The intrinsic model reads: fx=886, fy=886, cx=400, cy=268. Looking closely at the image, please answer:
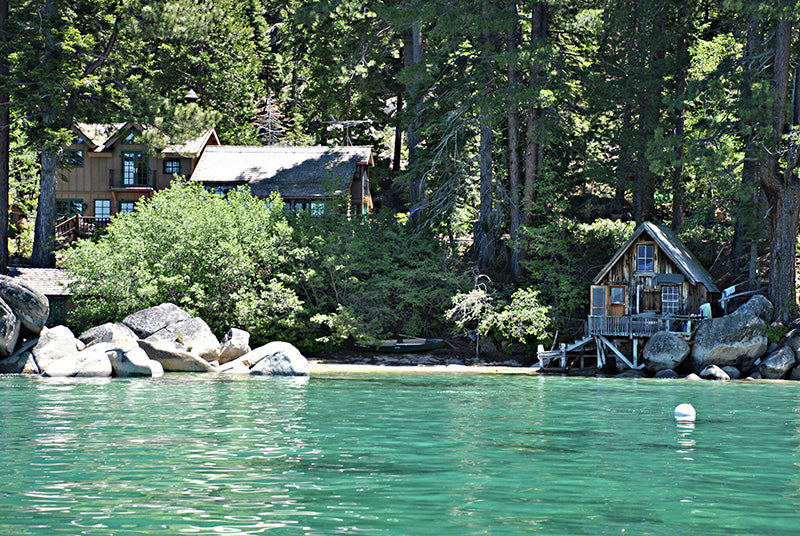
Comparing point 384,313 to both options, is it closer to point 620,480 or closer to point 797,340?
point 797,340

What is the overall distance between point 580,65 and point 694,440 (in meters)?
27.2

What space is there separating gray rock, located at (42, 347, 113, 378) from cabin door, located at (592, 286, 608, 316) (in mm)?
19069

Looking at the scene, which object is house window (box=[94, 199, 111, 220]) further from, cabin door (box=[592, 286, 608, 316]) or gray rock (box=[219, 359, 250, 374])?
cabin door (box=[592, 286, 608, 316])

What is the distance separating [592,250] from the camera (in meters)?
41.7

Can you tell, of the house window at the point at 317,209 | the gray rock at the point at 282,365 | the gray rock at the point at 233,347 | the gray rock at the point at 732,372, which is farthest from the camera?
the house window at the point at 317,209

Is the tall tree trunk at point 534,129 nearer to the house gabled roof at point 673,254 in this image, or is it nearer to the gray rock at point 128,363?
the house gabled roof at point 673,254

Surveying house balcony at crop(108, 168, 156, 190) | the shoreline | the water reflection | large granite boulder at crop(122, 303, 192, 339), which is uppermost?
house balcony at crop(108, 168, 156, 190)

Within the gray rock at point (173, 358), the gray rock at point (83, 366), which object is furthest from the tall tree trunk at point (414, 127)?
the gray rock at point (83, 366)

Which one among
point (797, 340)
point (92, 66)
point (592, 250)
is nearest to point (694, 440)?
point (797, 340)

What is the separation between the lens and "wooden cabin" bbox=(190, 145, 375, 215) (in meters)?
49.0

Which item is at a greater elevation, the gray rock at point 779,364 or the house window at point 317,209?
the house window at point 317,209

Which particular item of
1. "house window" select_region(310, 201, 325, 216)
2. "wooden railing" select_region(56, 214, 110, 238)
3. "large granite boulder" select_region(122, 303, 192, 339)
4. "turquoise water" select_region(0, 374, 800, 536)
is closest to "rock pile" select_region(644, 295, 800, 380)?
"turquoise water" select_region(0, 374, 800, 536)

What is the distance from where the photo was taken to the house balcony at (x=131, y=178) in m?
51.8

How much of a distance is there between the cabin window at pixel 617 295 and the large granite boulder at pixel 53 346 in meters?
20.7
